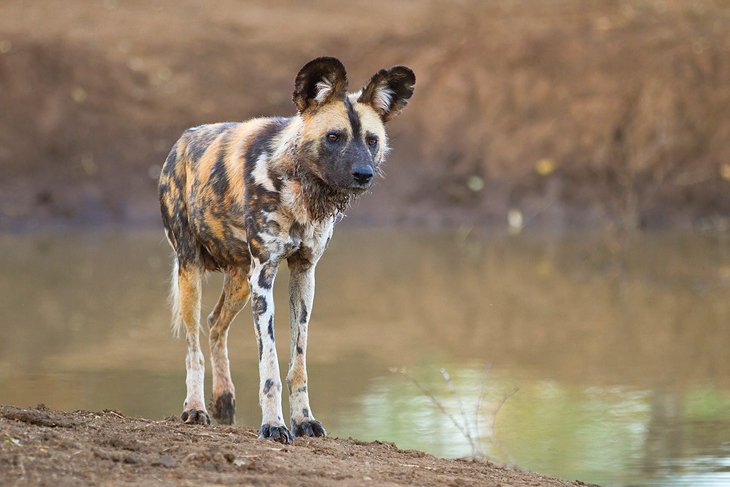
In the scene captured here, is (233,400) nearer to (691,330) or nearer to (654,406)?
(654,406)

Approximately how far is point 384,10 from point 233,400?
46.1 feet

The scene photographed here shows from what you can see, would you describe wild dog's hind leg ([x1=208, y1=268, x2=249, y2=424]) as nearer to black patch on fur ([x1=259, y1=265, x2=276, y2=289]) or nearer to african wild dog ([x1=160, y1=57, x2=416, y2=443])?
african wild dog ([x1=160, y1=57, x2=416, y2=443])

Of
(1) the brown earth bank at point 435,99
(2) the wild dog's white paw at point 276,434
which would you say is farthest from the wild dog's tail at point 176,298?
(1) the brown earth bank at point 435,99

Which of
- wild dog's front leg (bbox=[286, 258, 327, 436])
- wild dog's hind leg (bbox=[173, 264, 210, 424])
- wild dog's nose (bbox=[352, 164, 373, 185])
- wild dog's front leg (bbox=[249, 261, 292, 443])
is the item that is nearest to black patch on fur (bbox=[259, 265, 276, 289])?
wild dog's front leg (bbox=[249, 261, 292, 443])

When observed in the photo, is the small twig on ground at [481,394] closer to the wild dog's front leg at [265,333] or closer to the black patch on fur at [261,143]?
the wild dog's front leg at [265,333]

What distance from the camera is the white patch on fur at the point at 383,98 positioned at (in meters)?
5.42

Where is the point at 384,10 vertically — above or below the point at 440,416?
above

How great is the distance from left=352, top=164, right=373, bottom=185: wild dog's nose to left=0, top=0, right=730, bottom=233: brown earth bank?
11143 millimetres

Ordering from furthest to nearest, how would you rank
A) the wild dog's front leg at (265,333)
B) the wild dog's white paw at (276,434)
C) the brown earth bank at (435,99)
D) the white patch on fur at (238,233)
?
the brown earth bank at (435,99), the white patch on fur at (238,233), the wild dog's front leg at (265,333), the wild dog's white paw at (276,434)

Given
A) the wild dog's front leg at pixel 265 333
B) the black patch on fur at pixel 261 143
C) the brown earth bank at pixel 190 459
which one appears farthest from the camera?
the black patch on fur at pixel 261 143

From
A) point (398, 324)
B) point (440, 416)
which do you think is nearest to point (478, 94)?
point (398, 324)

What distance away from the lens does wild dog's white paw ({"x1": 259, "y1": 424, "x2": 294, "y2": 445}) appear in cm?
508

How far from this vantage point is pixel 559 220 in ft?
54.8

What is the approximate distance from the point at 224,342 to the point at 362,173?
160cm
